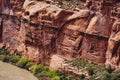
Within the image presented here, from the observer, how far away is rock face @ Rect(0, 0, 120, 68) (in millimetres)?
36750

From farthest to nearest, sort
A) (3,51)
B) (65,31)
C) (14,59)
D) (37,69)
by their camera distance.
→ (3,51), (14,59), (37,69), (65,31)

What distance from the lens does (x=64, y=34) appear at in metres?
40.7

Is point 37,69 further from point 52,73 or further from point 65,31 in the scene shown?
point 65,31

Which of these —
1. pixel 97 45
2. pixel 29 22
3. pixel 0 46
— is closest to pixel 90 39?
pixel 97 45

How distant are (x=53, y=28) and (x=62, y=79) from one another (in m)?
5.95

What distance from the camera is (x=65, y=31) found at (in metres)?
40.6

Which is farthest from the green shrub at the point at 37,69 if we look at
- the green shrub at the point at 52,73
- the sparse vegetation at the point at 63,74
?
the green shrub at the point at 52,73

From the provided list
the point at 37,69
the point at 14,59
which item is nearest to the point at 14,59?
the point at 14,59

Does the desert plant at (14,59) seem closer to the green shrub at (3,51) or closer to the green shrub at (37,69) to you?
the green shrub at (3,51)

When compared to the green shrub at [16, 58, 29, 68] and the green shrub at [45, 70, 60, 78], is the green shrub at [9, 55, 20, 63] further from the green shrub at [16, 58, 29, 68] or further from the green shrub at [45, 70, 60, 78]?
the green shrub at [45, 70, 60, 78]

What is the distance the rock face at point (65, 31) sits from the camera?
121ft

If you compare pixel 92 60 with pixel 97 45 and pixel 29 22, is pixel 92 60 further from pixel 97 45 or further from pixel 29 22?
pixel 29 22

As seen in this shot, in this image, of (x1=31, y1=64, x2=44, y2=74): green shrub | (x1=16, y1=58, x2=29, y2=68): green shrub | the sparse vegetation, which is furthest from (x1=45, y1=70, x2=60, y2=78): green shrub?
(x1=16, y1=58, x2=29, y2=68): green shrub

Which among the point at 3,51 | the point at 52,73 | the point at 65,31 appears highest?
the point at 65,31
